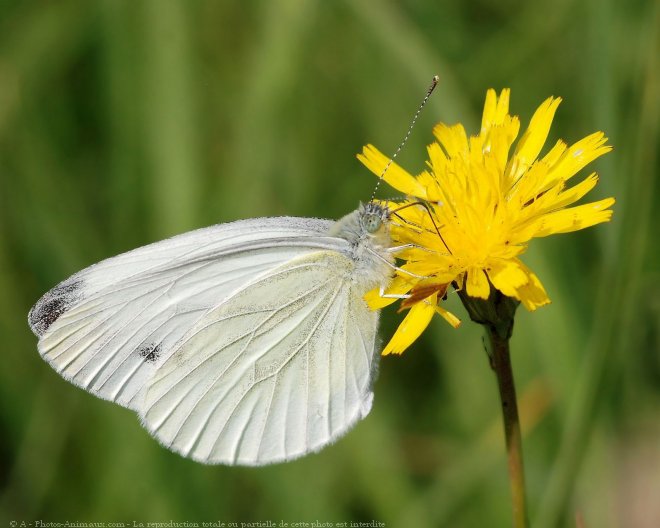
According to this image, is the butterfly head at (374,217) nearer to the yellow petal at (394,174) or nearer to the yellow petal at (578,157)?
the yellow petal at (394,174)

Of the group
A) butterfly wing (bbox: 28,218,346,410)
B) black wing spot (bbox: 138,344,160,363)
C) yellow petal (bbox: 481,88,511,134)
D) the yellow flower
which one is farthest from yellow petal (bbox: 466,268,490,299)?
black wing spot (bbox: 138,344,160,363)

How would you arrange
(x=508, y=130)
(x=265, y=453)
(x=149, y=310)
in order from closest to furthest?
(x=508, y=130) < (x=265, y=453) < (x=149, y=310)

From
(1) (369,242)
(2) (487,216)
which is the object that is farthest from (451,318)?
(1) (369,242)

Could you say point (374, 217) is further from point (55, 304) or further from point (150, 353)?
point (55, 304)

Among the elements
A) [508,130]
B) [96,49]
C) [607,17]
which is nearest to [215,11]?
[96,49]

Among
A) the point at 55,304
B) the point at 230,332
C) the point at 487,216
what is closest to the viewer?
the point at 487,216

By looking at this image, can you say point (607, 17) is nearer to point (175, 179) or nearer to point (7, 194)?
point (175, 179)
